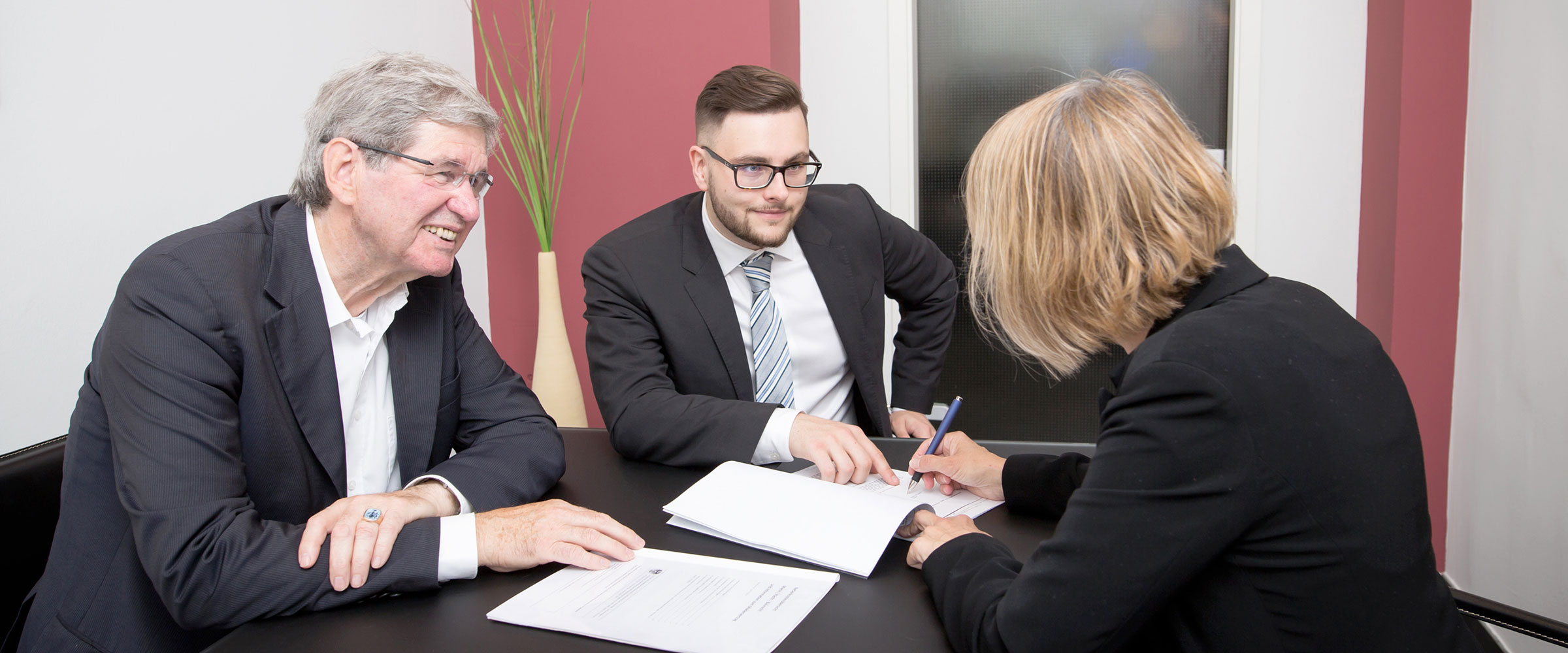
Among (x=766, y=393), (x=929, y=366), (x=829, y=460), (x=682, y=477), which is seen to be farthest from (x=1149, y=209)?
(x=929, y=366)

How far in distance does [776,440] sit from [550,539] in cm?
49

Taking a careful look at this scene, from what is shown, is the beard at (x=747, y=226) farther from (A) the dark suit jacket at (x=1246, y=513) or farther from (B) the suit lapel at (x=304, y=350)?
(A) the dark suit jacket at (x=1246, y=513)

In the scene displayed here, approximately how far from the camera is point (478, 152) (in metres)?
1.52

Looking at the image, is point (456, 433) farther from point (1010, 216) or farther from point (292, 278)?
point (1010, 216)

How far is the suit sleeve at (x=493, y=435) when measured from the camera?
55.4 inches

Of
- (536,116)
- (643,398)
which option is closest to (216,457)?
(643,398)

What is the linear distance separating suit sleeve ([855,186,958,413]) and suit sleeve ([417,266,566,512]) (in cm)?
102

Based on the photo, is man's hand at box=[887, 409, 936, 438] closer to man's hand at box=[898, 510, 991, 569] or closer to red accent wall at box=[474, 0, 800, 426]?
man's hand at box=[898, 510, 991, 569]

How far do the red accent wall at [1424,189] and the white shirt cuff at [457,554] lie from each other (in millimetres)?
2795

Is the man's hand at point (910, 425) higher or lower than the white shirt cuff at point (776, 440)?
lower

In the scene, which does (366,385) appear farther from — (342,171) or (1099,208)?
(1099,208)

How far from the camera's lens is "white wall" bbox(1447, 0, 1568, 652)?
6.71 ft

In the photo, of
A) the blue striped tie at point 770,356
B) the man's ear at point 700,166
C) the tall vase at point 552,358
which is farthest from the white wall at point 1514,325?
the tall vase at point 552,358

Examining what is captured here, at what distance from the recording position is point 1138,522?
0.86 meters
